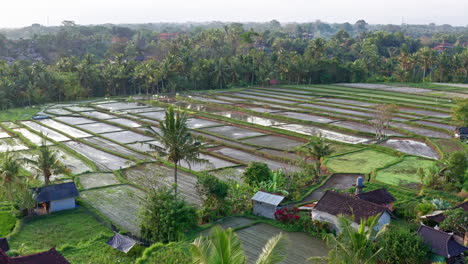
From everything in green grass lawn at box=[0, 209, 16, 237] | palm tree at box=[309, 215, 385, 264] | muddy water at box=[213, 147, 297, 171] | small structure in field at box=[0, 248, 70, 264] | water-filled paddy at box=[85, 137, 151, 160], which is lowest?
green grass lawn at box=[0, 209, 16, 237]

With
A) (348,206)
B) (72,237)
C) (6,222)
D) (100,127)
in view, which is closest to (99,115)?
(100,127)

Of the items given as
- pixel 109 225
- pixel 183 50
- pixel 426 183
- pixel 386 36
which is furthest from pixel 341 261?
pixel 386 36

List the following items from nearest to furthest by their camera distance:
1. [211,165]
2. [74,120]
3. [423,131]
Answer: [211,165], [423,131], [74,120]

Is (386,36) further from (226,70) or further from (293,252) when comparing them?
(293,252)

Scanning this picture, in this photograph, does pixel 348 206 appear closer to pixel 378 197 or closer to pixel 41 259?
pixel 378 197

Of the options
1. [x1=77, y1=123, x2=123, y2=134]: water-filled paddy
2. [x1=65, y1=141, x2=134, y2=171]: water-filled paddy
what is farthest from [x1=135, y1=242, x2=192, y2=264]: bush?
[x1=77, y1=123, x2=123, y2=134]: water-filled paddy

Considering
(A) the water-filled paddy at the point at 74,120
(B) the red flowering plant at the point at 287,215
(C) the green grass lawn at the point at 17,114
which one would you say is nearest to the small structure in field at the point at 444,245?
(B) the red flowering plant at the point at 287,215

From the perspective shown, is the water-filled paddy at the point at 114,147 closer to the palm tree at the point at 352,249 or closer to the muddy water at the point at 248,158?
the muddy water at the point at 248,158

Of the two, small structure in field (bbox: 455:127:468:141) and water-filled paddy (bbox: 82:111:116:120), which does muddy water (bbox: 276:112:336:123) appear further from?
water-filled paddy (bbox: 82:111:116:120)
